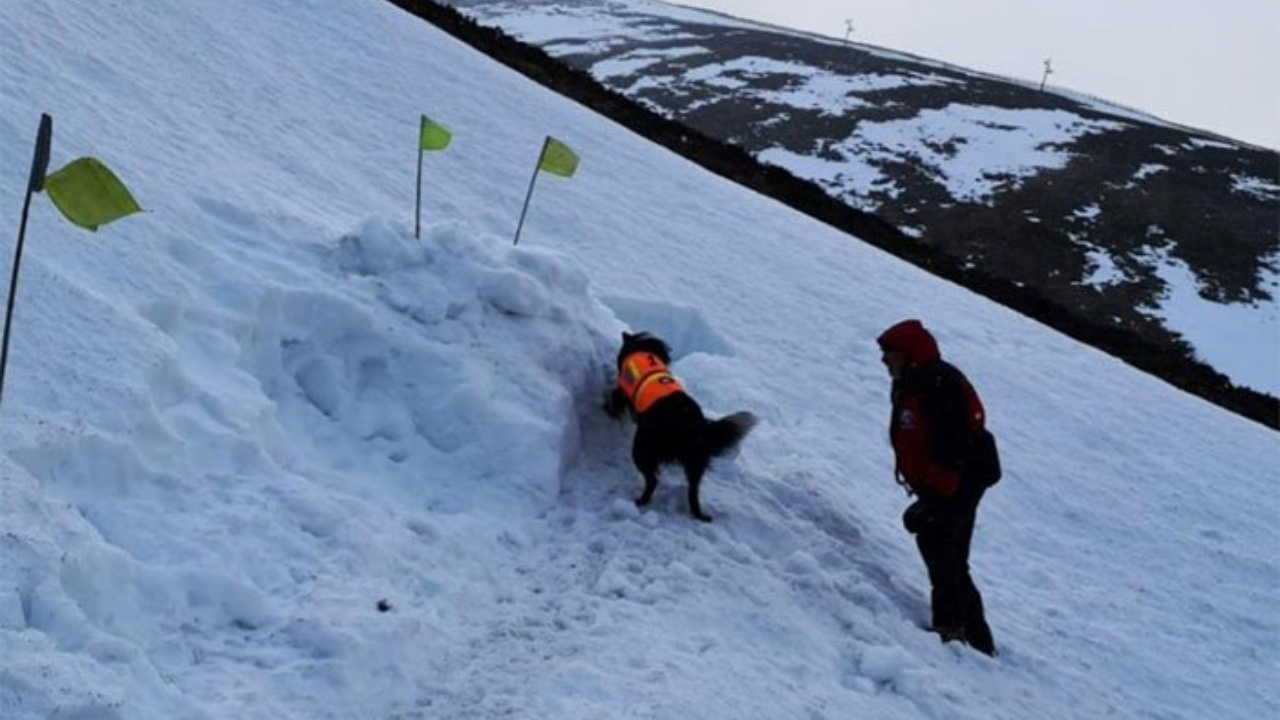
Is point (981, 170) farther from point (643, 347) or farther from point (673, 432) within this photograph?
point (673, 432)

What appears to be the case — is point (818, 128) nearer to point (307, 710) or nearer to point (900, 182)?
point (900, 182)

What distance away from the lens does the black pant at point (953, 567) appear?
6.63m

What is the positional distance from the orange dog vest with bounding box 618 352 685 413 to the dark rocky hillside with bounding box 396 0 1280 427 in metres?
12.3

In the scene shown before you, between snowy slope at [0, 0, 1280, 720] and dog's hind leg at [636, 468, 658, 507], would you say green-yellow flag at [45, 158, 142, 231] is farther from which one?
dog's hind leg at [636, 468, 658, 507]

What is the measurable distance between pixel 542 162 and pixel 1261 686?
660cm

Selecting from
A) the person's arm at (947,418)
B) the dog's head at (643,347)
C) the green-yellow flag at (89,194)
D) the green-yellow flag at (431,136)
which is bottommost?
the dog's head at (643,347)

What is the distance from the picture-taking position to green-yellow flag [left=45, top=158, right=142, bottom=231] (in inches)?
170

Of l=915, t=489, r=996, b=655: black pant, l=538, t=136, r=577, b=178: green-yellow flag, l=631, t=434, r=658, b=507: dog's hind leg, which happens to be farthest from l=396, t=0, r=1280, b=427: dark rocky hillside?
l=631, t=434, r=658, b=507: dog's hind leg

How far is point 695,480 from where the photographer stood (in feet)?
21.7

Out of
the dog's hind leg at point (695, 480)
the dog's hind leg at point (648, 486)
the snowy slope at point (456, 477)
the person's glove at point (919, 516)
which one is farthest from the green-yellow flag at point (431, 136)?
the person's glove at point (919, 516)

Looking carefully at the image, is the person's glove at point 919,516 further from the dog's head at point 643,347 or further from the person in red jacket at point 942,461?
the dog's head at point 643,347

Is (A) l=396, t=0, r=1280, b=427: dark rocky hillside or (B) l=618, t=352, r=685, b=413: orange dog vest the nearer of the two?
(B) l=618, t=352, r=685, b=413: orange dog vest

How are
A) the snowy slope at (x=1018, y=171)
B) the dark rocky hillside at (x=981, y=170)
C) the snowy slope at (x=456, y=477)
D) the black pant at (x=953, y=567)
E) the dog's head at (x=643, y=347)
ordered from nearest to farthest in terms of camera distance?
the snowy slope at (x=456, y=477)
the black pant at (x=953, y=567)
the dog's head at (x=643, y=347)
the dark rocky hillside at (x=981, y=170)
the snowy slope at (x=1018, y=171)

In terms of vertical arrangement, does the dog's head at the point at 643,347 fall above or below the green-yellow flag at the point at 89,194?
below
